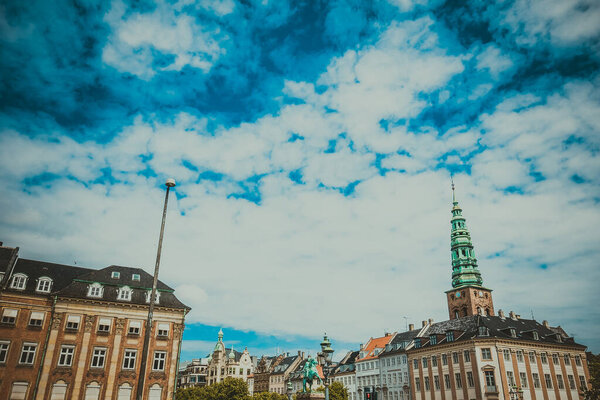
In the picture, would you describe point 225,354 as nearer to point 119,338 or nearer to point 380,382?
point 380,382

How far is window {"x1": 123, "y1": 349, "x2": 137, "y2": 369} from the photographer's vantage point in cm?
4473

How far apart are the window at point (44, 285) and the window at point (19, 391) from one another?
9.31 metres

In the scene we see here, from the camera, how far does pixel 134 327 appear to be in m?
46.5

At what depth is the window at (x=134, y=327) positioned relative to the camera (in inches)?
1815

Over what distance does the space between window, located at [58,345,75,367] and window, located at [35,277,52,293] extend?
21.8ft

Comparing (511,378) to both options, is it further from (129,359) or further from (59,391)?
(59,391)

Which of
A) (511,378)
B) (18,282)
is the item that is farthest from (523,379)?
(18,282)

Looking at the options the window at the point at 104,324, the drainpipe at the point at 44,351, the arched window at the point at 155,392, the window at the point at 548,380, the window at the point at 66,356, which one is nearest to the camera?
the drainpipe at the point at 44,351

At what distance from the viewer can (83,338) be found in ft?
144

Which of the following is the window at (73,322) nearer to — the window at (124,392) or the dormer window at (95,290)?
the dormer window at (95,290)

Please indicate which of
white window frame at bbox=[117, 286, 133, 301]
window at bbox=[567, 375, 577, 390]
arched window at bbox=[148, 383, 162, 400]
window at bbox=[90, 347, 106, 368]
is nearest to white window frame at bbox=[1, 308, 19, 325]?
window at bbox=[90, 347, 106, 368]

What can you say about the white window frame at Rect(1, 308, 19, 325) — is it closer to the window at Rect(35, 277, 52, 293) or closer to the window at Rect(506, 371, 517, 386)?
the window at Rect(35, 277, 52, 293)

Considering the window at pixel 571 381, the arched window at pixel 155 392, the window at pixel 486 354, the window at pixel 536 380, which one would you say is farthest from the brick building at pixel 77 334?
the window at pixel 571 381

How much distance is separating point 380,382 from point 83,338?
56599 mm
